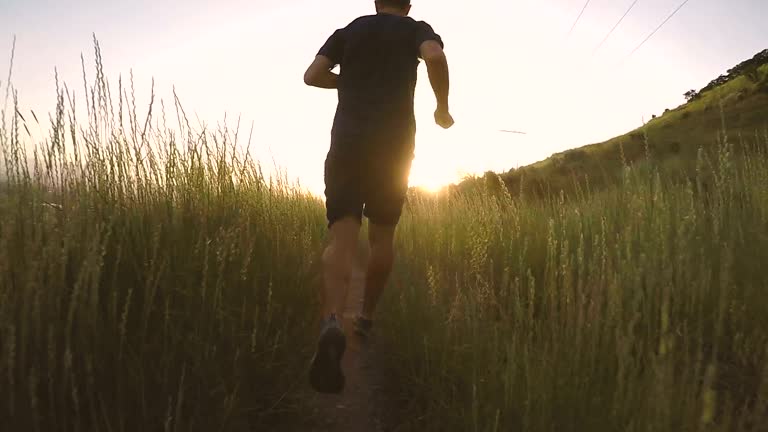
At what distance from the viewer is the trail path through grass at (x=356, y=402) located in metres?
1.96

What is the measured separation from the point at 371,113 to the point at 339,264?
31.8 inches

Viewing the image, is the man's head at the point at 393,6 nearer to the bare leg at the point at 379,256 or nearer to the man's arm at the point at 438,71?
the man's arm at the point at 438,71

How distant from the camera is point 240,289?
2.30 meters

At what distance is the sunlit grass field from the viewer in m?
1.32

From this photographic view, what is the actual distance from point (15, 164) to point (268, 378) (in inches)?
52.8

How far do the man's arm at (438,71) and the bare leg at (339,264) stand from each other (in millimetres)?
863

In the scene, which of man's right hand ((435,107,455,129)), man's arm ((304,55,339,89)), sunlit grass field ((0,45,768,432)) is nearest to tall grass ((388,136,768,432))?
sunlit grass field ((0,45,768,432))

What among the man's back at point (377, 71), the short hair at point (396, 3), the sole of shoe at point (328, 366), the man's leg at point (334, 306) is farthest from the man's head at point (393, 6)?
the sole of shoe at point (328, 366)

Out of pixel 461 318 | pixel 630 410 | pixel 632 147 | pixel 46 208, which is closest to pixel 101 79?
pixel 46 208

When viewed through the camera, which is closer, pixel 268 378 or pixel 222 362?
pixel 222 362

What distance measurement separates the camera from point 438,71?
248cm

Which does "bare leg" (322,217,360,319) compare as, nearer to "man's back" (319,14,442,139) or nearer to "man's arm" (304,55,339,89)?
"man's back" (319,14,442,139)

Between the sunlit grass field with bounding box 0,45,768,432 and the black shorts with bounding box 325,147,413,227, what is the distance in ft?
1.74

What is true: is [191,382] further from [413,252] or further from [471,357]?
[413,252]
